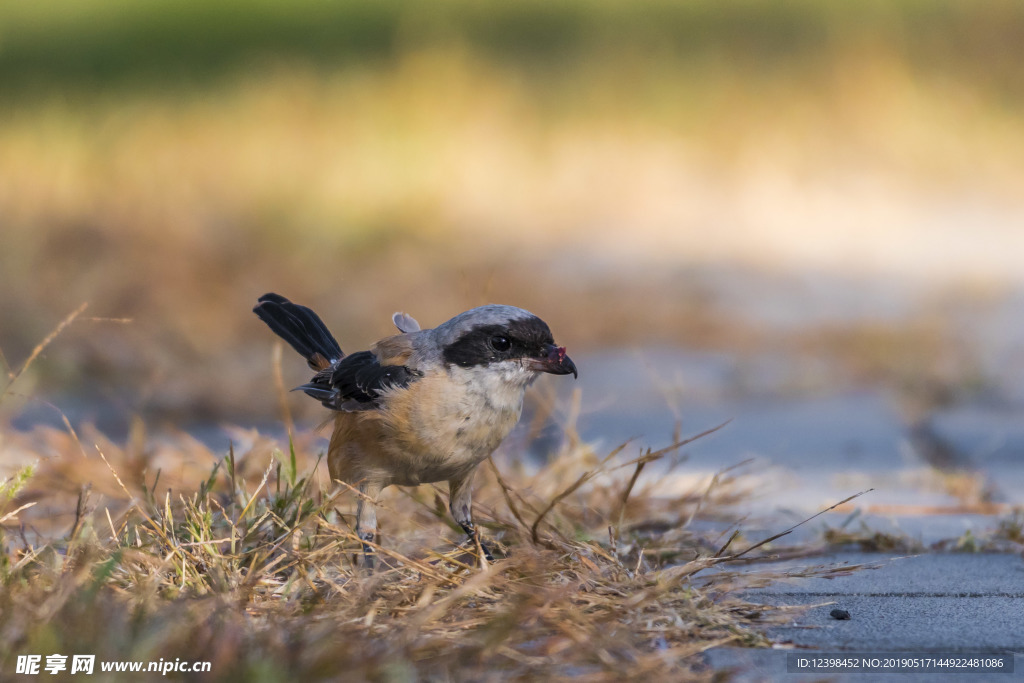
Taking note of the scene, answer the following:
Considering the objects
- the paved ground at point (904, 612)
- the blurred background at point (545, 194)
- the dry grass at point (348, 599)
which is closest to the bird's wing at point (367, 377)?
the dry grass at point (348, 599)

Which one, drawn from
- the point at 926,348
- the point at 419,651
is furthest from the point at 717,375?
the point at 419,651

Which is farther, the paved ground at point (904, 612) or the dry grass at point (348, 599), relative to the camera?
the paved ground at point (904, 612)

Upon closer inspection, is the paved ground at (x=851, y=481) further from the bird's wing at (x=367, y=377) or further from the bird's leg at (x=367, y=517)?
the bird's leg at (x=367, y=517)

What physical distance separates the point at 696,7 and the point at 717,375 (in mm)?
7817

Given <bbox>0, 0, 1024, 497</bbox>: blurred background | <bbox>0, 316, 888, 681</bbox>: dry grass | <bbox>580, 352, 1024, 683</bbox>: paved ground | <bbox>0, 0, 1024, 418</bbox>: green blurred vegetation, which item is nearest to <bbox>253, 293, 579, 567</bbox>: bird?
<bbox>0, 316, 888, 681</bbox>: dry grass

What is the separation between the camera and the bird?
2.97 meters

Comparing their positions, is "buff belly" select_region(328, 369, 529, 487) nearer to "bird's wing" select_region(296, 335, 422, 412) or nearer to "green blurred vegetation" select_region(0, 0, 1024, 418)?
"bird's wing" select_region(296, 335, 422, 412)

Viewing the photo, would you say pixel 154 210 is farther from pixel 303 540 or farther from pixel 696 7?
pixel 696 7

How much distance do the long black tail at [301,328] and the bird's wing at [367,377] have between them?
306mm

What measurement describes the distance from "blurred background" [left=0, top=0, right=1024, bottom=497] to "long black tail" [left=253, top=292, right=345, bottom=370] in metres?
1.45

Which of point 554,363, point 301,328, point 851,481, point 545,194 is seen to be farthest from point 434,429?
point 545,194

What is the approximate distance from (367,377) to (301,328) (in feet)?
2.21

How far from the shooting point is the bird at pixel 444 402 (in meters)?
2.97

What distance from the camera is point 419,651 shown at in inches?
79.4
